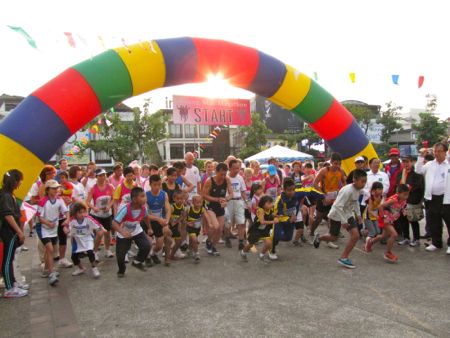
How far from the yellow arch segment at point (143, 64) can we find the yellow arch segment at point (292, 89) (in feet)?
8.14

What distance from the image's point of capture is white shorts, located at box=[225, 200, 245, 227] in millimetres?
6844

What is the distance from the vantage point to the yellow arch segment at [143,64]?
5.52 metres

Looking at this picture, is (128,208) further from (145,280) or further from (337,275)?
(337,275)

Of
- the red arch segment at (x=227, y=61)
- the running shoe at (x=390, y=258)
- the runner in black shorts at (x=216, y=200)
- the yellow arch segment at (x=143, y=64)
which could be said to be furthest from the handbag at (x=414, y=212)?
the yellow arch segment at (x=143, y=64)

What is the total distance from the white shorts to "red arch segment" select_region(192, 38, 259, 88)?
230 centimetres

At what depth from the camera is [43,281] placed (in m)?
5.16

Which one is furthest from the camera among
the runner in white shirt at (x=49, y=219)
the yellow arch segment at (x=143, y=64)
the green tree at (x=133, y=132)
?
the green tree at (x=133, y=132)

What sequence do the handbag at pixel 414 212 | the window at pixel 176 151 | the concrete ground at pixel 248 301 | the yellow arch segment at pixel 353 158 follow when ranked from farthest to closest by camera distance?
the window at pixel 176 151 → the yellow arch segment at pixel 353 158 → the handbag at pixel 414 212 → the concrete ground at pixel 248 301

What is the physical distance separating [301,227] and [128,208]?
130 inches

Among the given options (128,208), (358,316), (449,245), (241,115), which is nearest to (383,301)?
(358,316)

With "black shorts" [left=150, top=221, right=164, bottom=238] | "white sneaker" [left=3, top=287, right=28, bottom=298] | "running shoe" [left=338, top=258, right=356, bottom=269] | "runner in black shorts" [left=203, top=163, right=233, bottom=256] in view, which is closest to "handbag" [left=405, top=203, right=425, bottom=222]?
"running shoe" [left=338, top=258, right=356, bottom=269]

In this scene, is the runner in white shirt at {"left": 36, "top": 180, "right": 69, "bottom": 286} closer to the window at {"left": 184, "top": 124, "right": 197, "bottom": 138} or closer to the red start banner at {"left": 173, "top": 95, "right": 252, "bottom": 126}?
the red start banner at {"left": 173, "top": 95, "right": 252, "bottom": 126}

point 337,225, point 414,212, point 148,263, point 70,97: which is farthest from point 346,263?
point 70,97

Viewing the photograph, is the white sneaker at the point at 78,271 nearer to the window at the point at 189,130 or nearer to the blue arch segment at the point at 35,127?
the blue arch segment at the point at 35,127
